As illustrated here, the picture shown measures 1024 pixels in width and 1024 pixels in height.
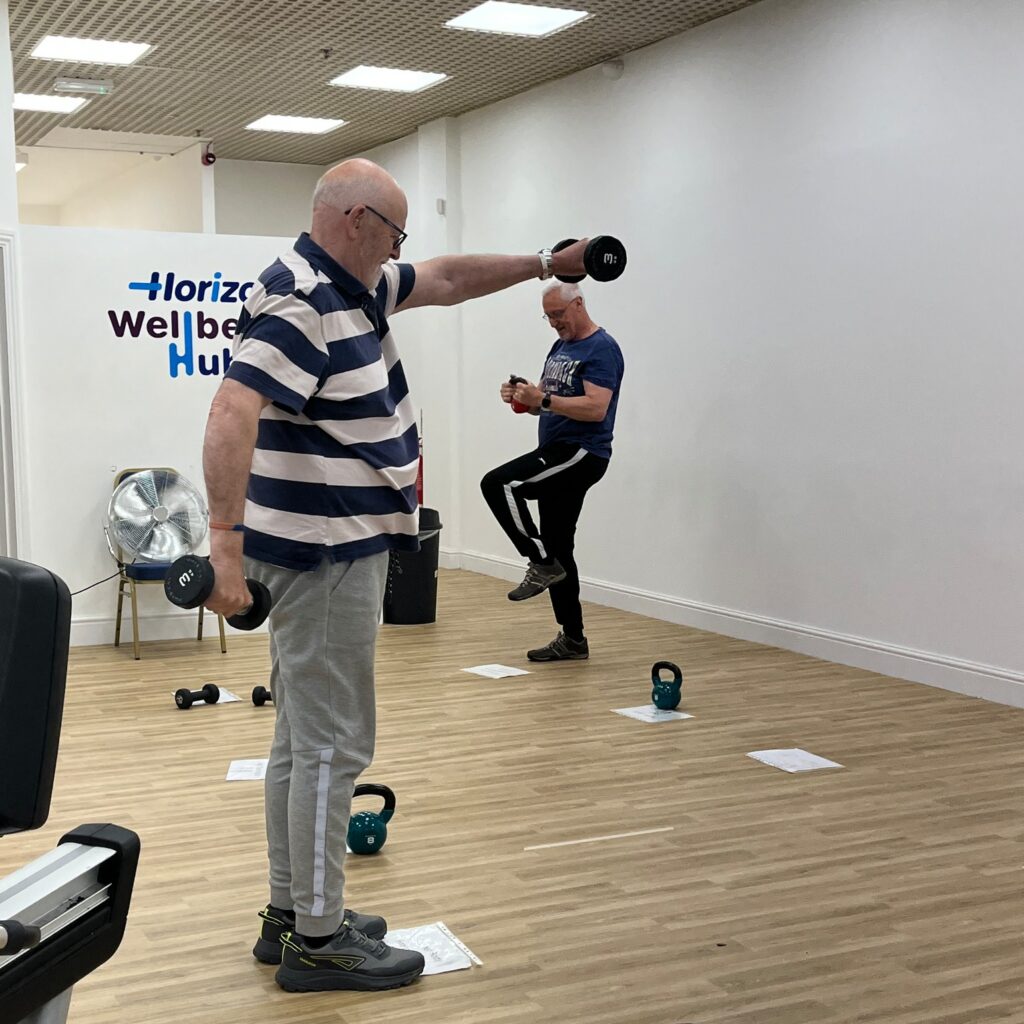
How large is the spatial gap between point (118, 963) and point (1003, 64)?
4412mm

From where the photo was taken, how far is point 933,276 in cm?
536

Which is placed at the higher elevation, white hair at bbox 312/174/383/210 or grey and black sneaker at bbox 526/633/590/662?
white hair at bbox 312/174/383/210

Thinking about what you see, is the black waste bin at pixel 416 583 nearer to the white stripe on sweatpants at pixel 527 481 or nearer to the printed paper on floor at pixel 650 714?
the white stripe on sweatpants at pixel 527 481

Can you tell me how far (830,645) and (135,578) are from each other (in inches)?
124

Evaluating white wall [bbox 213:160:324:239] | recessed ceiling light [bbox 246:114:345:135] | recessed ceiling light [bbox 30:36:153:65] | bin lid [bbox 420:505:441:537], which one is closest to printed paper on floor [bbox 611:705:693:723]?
bin lid [bbox 420:505:441:537]

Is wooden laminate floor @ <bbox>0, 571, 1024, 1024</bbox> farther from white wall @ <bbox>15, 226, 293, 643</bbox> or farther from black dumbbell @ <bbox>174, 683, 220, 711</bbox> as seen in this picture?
white wall @ <bbox>15, 226, 293, 643</bbox>

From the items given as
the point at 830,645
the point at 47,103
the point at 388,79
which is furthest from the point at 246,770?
the point at 47,103

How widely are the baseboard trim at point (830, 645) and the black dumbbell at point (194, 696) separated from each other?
8.68 feet

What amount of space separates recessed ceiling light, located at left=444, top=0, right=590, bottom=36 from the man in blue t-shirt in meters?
1.84

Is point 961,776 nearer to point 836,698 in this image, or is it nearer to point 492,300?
point 836,698

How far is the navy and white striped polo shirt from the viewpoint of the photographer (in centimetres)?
241

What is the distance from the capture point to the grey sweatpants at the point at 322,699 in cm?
249

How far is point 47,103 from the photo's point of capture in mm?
8969

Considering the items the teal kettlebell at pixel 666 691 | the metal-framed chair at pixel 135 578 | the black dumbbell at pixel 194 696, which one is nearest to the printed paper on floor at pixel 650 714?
the teal kettlebell at pixel 666 691
